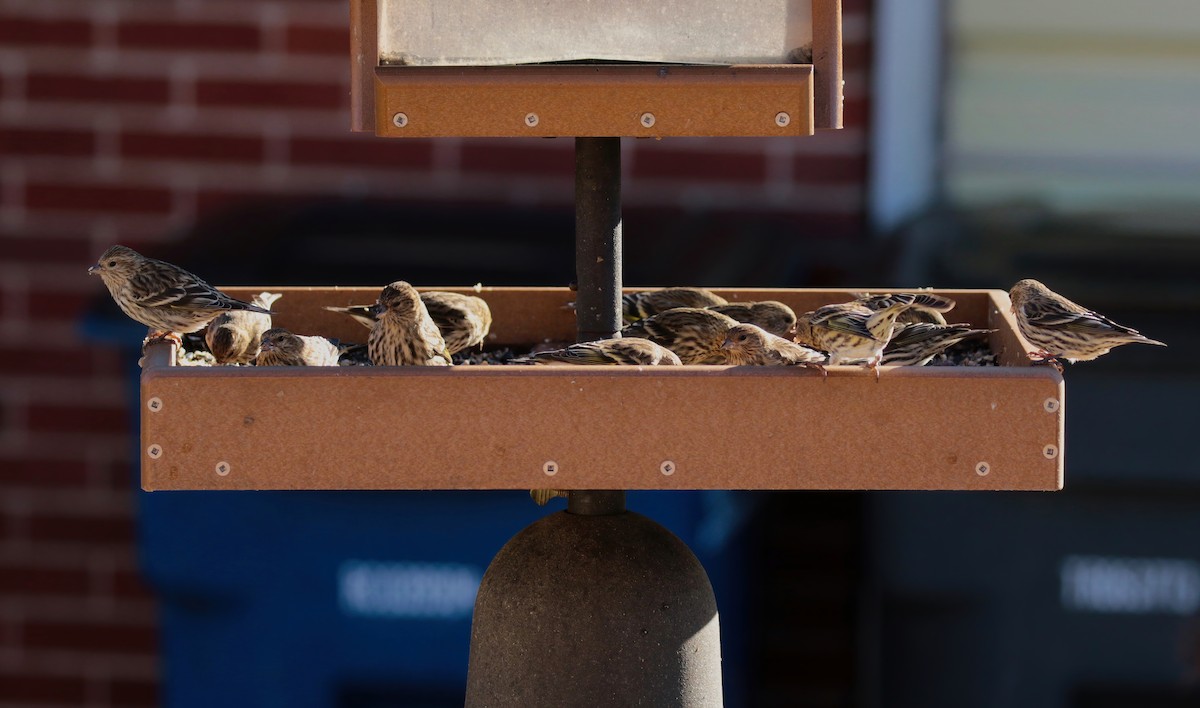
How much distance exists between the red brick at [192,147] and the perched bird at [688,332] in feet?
8.07

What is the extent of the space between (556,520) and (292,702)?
198cm

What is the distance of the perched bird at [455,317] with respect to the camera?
382 cm

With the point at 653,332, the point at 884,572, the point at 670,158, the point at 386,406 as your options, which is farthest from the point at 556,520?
the point at 670,158

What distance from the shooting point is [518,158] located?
231 inches

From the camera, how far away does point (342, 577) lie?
4.83 metres

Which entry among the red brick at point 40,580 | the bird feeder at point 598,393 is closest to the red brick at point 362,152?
the red brick at point 40,580

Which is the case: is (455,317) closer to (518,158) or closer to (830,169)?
(518,158)

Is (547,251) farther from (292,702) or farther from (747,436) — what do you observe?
(747,436)

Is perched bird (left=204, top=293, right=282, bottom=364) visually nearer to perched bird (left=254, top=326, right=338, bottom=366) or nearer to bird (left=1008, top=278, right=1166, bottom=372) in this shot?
perched bird (left=254, top=326, right=338, bottom=366)

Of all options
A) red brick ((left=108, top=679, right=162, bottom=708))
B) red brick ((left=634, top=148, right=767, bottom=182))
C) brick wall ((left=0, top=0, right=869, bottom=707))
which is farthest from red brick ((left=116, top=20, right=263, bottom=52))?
red brick ((left=108, top=679, right=162, bottom=708))

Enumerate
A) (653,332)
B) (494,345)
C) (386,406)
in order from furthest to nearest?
(494,345) → (653,332) → (386,406)

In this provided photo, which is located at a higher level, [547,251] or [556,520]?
[547,251]

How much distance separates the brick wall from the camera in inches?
231

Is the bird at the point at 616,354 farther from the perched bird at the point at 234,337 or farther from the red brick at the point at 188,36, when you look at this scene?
the red brick at the point at 188,36
